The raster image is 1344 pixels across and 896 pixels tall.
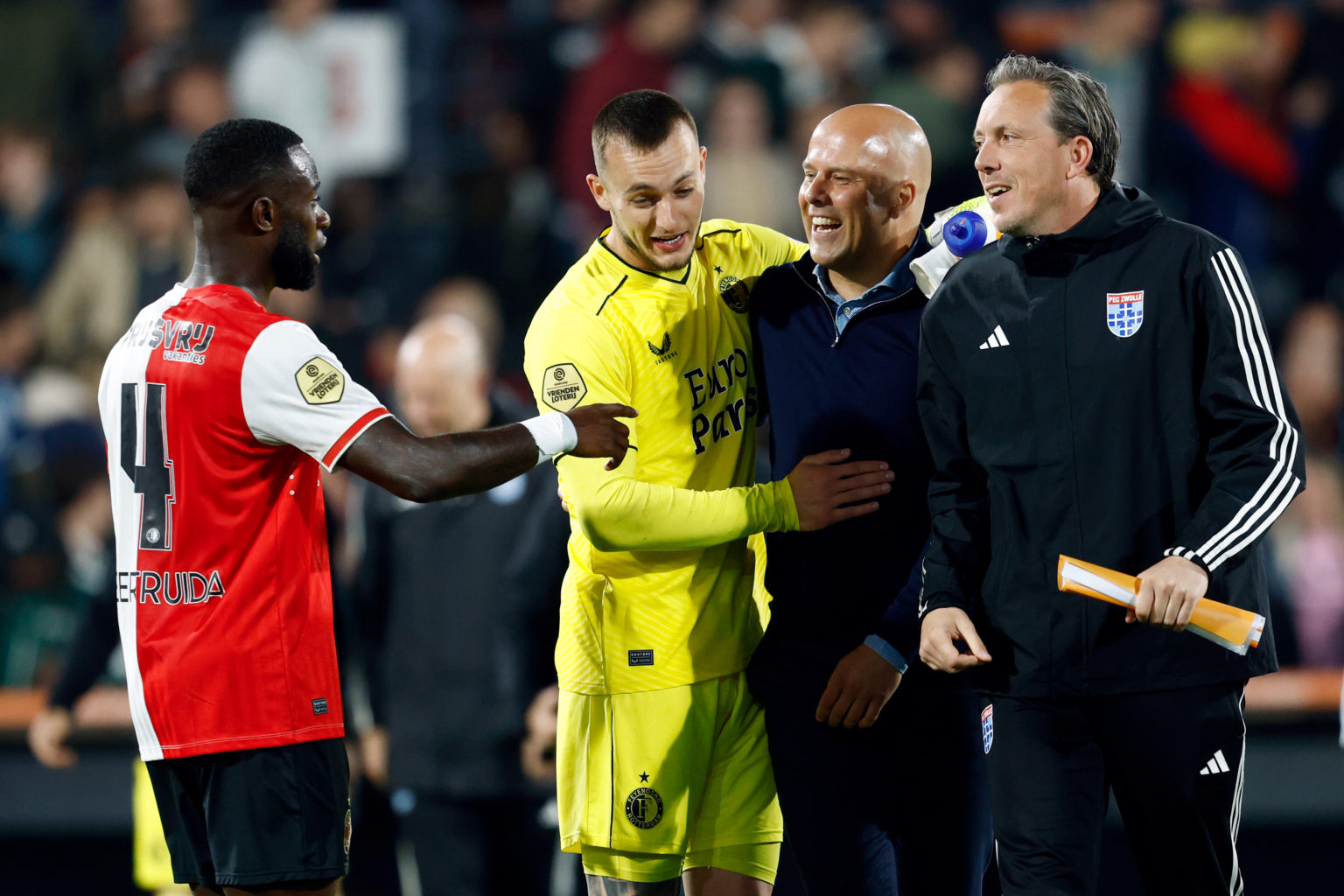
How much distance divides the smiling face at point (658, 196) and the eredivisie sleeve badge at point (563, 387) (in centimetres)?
34

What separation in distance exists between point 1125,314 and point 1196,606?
58 cm

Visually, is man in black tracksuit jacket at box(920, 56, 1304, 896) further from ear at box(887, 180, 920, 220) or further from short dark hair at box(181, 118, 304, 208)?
short dark hair at box(181, 118, 304, 208)

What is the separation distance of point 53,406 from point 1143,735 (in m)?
6.76

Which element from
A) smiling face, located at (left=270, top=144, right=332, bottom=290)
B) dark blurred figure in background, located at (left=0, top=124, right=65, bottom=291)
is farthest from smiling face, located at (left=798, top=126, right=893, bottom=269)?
dark blurred figure in background, located at (left=0, top=124, right=65, bottom=291)

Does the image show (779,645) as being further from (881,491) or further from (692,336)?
(692,336)

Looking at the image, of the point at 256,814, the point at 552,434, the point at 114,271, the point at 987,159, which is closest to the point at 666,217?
the point at 552,434

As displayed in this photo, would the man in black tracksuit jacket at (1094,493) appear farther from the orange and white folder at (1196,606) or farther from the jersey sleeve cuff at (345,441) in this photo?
the jersey sleeve cuff at (345,441)

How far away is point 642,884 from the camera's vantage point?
3449mm

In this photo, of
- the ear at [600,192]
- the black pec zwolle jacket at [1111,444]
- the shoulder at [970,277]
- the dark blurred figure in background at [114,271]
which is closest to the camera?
the black pec zwolle jacket at [1111,444]

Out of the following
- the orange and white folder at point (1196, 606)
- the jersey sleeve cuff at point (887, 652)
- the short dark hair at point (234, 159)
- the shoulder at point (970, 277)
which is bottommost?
the jersey sleeve cuff at point (887, 652)

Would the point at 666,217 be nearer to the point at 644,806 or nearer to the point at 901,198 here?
the point at 901,198

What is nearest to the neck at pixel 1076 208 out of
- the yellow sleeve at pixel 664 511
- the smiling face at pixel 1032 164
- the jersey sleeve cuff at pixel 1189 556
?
the smiling face at pixel 1032 164

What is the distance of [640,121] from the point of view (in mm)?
3404

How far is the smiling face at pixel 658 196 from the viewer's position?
3383 mm
